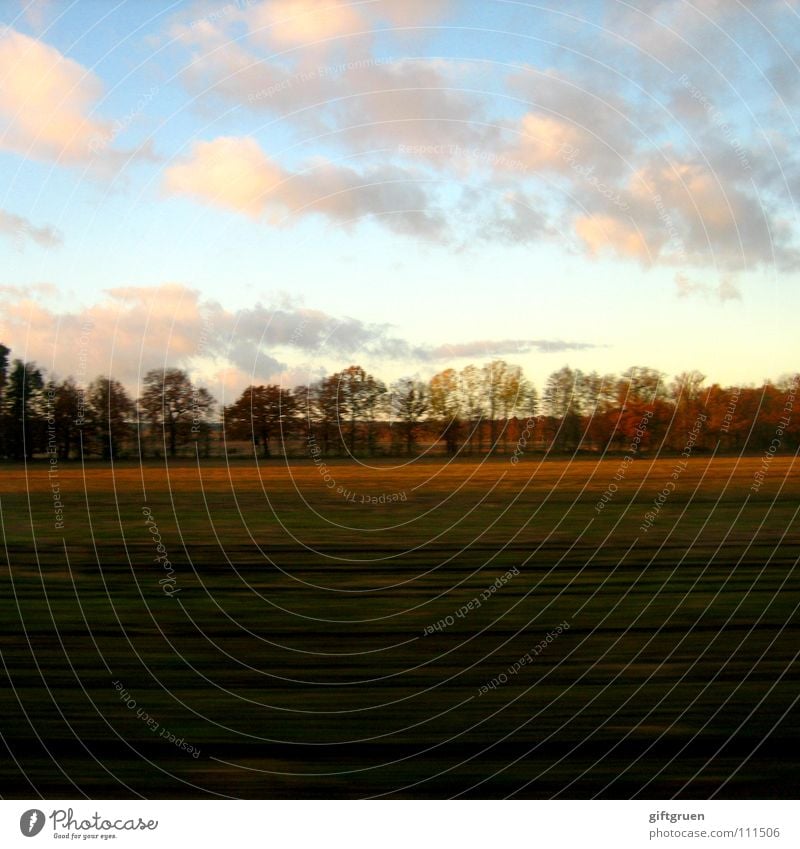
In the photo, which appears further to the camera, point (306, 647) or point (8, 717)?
point (306, 647)

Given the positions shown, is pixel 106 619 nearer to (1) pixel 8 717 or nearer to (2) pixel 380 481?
(1) pixel 8 717

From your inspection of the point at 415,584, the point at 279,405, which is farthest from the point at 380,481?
the point at 415,584

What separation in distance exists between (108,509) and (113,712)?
5489 mm

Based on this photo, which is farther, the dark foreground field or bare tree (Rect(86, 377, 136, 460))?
bare tree (Rect(86, 377, 136, 460))

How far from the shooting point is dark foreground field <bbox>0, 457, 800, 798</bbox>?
342 cm

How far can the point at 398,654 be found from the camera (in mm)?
4582

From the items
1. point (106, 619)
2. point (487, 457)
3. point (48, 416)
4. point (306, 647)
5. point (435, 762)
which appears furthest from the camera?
point (487, 457)

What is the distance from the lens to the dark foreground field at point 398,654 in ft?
11.2

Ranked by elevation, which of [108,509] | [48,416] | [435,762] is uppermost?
[48,416]

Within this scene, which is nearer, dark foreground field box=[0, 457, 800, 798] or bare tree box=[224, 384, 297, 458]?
dark foreground field box=[0, 457, 800, 798]

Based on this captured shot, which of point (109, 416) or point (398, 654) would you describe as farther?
point (109, 416)

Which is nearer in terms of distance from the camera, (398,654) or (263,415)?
(398,654)

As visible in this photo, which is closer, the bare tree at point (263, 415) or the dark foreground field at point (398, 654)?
the dark foreground field at point (398, 654)

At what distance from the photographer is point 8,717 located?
3770 millimetres
